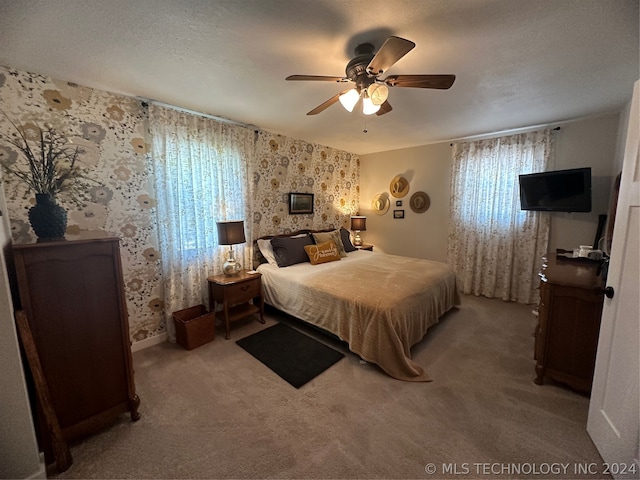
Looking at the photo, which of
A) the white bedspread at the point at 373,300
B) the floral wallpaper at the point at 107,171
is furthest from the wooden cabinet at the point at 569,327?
the floral wallpaper at the point at 107,171

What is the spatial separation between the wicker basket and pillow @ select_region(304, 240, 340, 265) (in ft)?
4.60

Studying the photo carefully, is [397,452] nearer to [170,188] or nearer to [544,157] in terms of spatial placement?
[170,188]

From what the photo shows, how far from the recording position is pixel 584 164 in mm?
3070

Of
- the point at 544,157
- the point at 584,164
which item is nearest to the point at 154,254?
the point at 544,157

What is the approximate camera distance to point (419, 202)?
4352mm

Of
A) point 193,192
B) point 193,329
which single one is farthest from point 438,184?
point 193,329

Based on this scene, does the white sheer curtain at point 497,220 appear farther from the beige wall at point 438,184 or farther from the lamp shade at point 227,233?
the lamp shade at point 227,233

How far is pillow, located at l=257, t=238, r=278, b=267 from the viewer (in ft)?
11.1

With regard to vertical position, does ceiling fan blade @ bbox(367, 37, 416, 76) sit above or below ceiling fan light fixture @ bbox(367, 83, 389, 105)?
above

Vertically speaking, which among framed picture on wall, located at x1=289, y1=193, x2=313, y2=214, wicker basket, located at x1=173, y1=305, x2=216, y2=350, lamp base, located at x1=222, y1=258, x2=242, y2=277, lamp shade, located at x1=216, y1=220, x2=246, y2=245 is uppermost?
framed picture on wall, located at x1=289, y1=193, x2=313, y2=214

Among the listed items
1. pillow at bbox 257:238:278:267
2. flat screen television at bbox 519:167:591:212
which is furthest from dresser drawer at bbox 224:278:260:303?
flat screen television at bbox 519:167:591:212

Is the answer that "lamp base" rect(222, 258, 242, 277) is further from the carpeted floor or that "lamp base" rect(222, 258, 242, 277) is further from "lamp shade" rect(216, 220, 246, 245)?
the carpeted floor

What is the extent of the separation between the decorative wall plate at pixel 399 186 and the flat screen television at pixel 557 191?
5.42 feet

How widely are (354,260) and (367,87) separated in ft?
7.40
